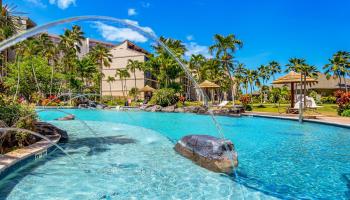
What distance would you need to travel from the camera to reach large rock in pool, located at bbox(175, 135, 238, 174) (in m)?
7.64

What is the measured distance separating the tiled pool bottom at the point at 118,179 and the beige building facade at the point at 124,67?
51256 mm

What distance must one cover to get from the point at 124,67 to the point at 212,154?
5657 centimetres

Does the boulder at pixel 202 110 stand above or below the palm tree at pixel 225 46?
below

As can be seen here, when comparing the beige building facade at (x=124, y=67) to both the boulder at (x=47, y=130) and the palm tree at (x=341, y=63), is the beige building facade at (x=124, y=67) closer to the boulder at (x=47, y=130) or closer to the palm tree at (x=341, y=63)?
the palm tree at (x=341, y=63)

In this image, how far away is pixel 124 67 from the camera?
62.2m

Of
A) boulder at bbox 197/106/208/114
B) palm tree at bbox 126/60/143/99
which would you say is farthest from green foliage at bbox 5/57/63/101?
boulder at bbox 197/106/208/114

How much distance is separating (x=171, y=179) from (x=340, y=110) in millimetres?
23485

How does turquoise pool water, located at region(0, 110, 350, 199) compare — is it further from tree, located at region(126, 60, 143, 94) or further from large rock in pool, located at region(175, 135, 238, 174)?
tree, located at region(126, 60, 143, 94)

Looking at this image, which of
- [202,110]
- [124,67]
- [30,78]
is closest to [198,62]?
[124,67]

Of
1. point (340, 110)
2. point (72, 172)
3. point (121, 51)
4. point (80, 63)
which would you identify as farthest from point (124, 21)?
point (121, 51)

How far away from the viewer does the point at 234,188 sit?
6.24m

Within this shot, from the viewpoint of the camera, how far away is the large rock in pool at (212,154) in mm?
7641

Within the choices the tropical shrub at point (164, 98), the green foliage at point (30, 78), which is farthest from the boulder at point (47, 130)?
the tropical shrub at point (164, 98)

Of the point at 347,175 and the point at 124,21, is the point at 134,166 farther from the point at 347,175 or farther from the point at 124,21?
the point at 347,175
